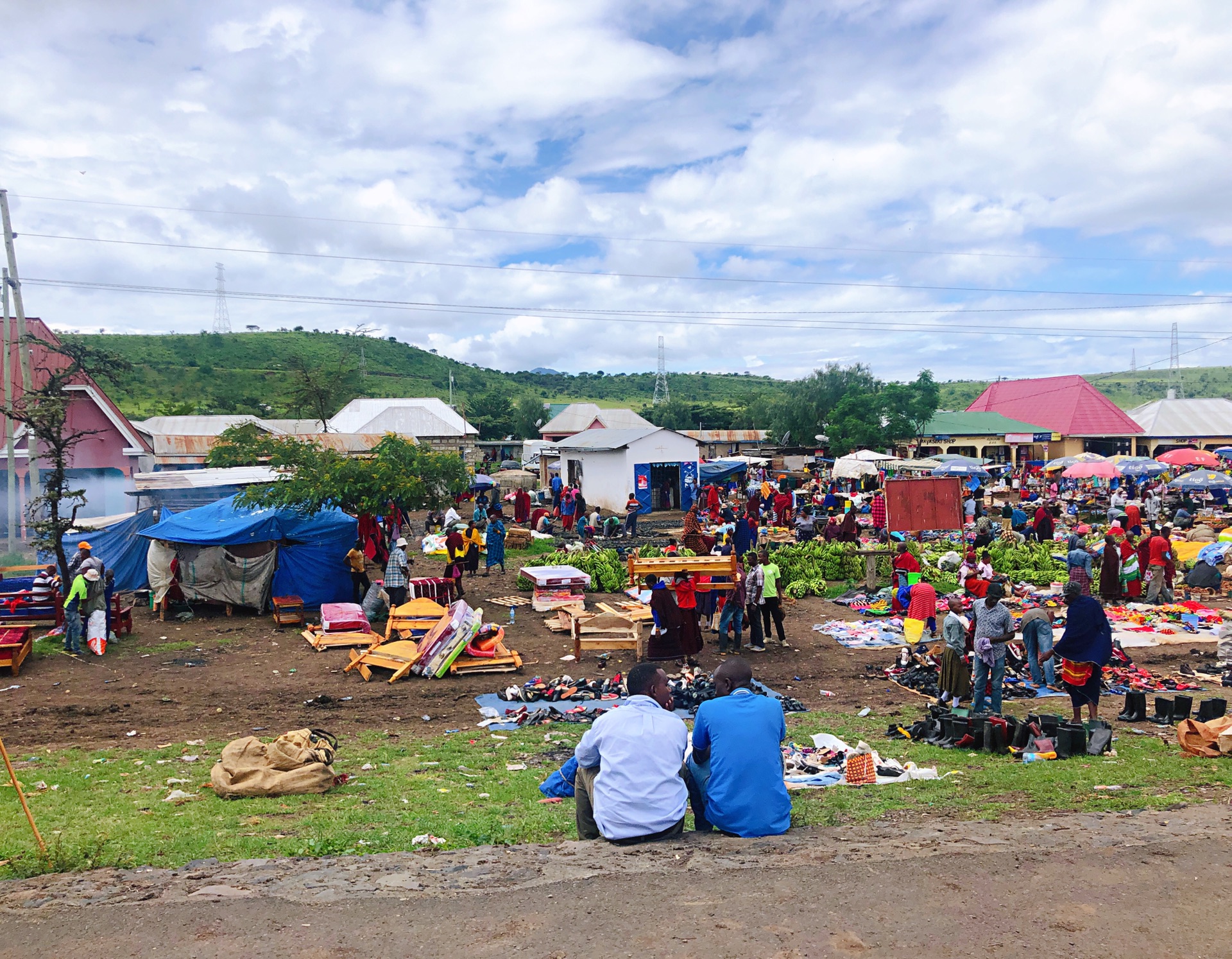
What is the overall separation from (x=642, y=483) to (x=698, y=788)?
90.2 ft

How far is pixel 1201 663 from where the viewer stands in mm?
12070

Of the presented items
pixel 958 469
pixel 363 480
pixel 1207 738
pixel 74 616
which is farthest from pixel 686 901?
pixel 958 469

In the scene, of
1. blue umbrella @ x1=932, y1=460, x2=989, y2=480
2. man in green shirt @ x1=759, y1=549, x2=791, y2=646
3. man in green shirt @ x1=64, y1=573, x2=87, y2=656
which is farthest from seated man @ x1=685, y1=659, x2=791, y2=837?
blue umbrella @ x1=932, y1=460, x2=989, y2=480

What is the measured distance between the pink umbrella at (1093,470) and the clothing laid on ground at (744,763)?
30614 millimetres

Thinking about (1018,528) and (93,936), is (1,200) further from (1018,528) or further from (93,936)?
(1018,528)

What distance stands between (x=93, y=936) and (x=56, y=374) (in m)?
12.8

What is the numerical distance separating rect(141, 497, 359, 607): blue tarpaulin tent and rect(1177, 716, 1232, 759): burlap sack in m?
13.8

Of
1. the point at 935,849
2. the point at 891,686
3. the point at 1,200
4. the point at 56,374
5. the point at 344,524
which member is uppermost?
the point at 1,200

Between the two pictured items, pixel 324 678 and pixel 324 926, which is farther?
pixel 324 678

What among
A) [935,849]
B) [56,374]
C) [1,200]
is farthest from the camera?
[1,200]

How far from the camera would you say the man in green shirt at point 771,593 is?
13.6 metres

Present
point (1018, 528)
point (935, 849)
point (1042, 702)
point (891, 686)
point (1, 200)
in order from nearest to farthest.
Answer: point (935, 849) < point (1042, 702) < point (891, 686) < point (1, 200) < point (1018, 528)

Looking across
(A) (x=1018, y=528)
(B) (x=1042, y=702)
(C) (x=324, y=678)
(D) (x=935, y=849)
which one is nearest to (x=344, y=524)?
(C) (x=324, y=678)

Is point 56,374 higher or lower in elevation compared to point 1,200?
lower
